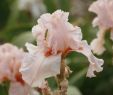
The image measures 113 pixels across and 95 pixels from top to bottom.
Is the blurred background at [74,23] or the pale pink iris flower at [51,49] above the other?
the blurred background at [74,23]

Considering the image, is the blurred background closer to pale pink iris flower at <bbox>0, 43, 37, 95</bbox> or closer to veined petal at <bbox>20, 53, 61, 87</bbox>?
pale pink iris flower at <bbox>0, 43, 37, 95</bbox>

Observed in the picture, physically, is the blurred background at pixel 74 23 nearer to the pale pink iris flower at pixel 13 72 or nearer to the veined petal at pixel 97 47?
the pale pink iris flower at pixel 13 72

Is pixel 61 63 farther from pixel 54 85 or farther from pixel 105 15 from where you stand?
pixel 54 85

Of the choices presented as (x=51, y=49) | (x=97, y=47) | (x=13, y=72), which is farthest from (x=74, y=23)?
(x=51, y=49)

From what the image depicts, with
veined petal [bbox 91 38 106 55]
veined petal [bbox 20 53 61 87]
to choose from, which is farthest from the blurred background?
veined petal [bbox 20 53 61 87]

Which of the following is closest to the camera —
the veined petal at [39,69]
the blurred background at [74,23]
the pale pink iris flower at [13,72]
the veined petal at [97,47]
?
the veined petal at [39,69]

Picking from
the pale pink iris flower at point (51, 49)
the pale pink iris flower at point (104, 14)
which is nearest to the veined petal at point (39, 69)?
the pale pink iris flower at point (51, 49)

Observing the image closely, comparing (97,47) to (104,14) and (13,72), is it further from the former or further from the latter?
(13,72)
